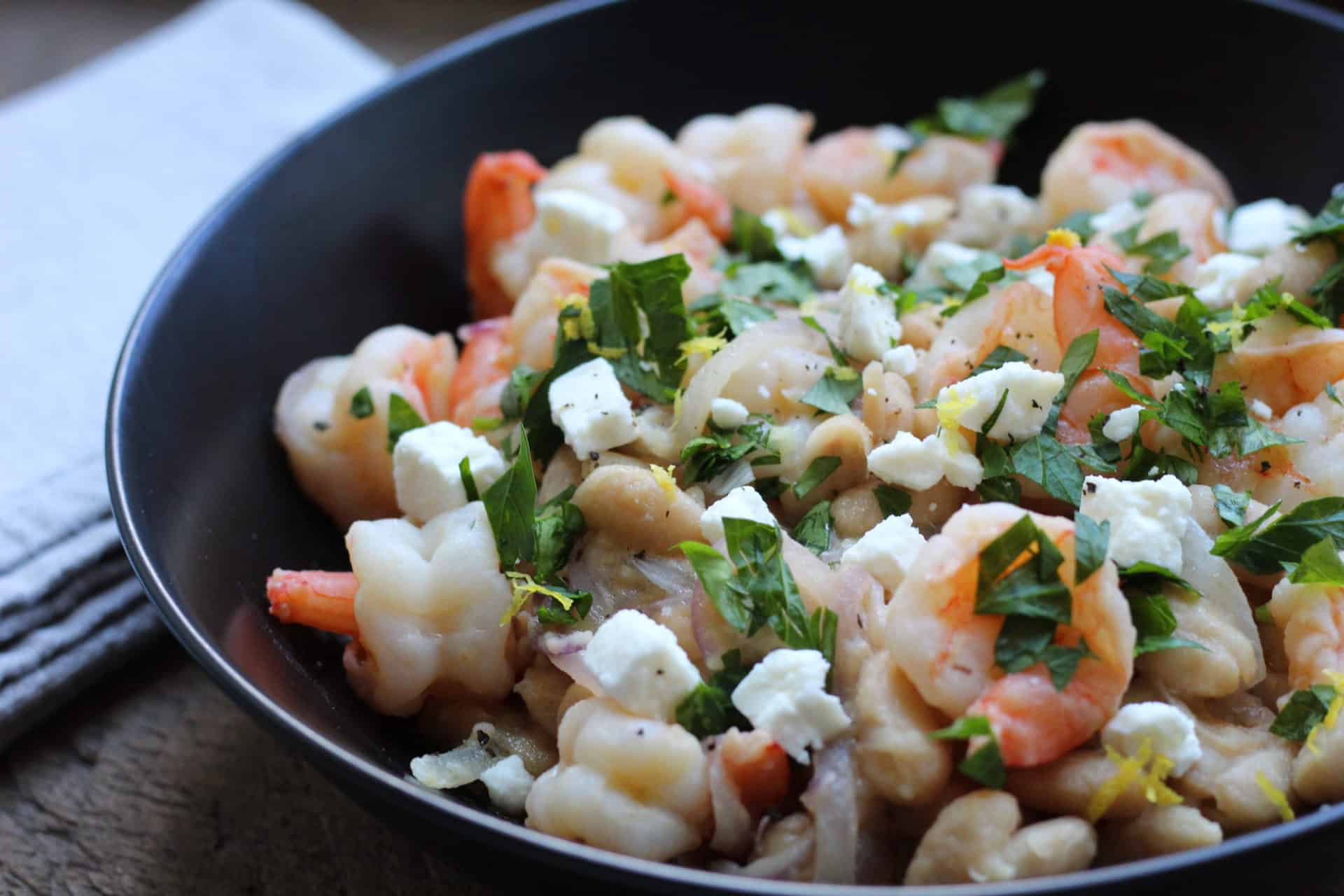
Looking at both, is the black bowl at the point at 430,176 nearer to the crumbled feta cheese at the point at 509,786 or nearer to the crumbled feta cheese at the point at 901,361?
the crumbled feta cheese at the point at 509,786

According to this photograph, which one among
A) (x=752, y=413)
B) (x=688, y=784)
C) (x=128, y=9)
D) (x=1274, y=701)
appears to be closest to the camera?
(x=688, y=784)

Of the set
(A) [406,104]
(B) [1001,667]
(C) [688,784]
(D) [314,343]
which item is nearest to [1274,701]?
(B) [1001,667]

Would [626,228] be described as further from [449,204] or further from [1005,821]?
[1005,821]

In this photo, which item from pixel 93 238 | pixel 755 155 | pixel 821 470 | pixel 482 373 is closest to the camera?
pixel 821 470

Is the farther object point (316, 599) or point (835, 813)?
point (316, 599)

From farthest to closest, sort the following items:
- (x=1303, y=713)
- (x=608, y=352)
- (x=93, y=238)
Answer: (x=93, y=238), (x=608, y=352), (x=1303, y=713)

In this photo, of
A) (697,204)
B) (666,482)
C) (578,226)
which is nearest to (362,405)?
(578,226)

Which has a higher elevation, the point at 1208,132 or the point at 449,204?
the point at 1208,132

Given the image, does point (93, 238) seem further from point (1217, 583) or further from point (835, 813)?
point (1217, 583)
